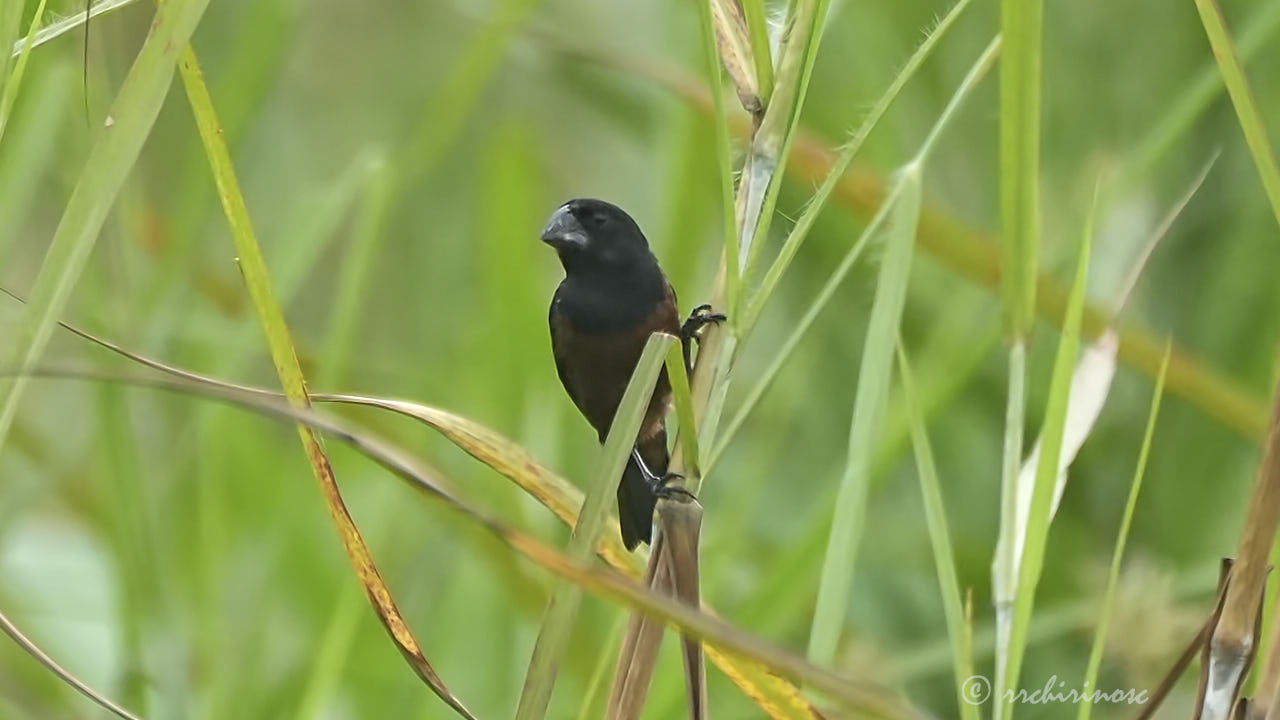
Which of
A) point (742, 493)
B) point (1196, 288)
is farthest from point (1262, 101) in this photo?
point (742, 493)

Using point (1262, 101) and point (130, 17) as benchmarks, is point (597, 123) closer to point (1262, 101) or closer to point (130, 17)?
point (130, 17)

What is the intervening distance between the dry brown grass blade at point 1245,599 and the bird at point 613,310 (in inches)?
26.7

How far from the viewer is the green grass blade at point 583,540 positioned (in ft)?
2.05

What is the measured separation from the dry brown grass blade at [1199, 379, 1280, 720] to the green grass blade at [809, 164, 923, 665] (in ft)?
0.72

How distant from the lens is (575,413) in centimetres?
184

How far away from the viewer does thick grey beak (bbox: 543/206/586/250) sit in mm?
1333

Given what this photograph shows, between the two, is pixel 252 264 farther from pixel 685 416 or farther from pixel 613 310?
pixel 613 310

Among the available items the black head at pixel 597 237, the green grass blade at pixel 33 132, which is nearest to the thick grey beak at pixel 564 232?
the black head at pixel 597 237

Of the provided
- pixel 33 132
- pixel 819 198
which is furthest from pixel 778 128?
pixel 33 132

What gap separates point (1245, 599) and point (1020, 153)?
270 mm

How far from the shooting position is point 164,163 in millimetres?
2588

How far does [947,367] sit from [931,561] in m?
0.49

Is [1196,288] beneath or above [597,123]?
beneath

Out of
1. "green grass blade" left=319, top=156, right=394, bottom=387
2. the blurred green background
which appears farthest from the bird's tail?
"green grass blade" left=319, top=156, right=394, bottom=387
